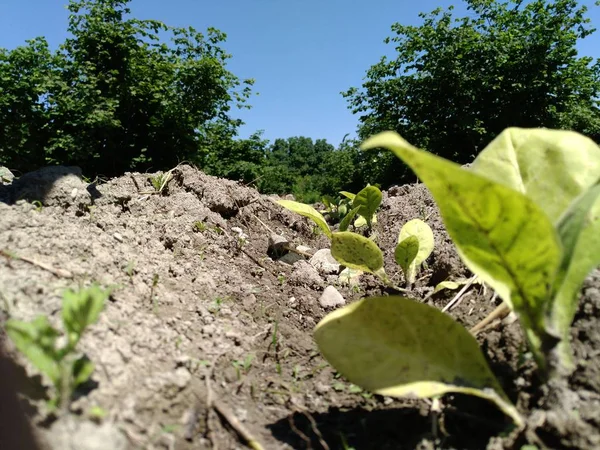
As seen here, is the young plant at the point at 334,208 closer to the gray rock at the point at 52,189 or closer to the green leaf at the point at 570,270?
the gray rock at the point at 52,189

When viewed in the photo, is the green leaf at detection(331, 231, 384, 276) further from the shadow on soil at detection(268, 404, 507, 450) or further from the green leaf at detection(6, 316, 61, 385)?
the green leaf at detection(6, 316, 61, 385)

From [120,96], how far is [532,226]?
29.0ft

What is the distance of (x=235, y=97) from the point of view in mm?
10484

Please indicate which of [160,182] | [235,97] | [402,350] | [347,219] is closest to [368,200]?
[347,219]

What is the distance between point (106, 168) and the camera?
788 centimetres

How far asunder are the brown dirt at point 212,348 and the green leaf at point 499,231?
0.16m

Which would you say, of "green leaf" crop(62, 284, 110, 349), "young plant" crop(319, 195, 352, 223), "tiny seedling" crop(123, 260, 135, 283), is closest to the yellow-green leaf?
"tiny seedling" crop(123, 260, 135, 283)

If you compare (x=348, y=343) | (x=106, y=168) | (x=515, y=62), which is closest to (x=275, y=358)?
(x=348, y=343)

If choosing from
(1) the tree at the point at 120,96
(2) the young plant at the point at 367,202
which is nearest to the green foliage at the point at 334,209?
(2) the young plant at the point at 367,202

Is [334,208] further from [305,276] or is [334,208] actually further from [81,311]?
[81,311]

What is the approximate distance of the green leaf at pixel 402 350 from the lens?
2.48ft

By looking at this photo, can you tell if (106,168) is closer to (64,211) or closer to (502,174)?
(64,211)

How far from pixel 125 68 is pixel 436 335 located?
9.14 metres

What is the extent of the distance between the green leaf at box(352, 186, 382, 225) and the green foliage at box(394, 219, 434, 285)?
550 mm
